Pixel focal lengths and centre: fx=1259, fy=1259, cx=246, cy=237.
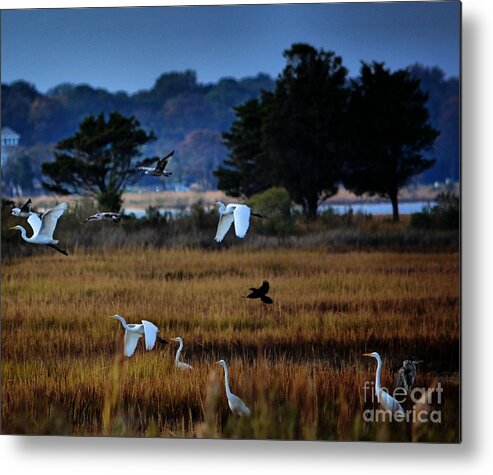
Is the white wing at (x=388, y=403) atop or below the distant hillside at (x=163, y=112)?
below

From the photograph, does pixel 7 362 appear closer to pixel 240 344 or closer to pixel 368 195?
pixel 240 344

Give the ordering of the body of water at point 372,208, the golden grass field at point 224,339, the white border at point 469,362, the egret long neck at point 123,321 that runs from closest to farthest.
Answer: the white border at point 469,362, the golden grass field at point 224,339, the body of water at point 372,208, the egret long neck at point 123,321

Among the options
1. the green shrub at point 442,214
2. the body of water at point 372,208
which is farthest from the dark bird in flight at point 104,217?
the green shrub at point 442,214

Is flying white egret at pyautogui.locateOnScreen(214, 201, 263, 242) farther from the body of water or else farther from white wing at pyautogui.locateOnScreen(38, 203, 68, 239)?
white wing at pyautogui.locateOnScreen(38, 203, 68, 239)

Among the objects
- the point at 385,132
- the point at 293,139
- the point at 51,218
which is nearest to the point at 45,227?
the point at 51,218

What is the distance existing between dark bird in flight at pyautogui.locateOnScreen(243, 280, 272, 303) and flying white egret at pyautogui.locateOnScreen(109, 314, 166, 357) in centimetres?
52

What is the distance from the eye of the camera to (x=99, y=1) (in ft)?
21.7

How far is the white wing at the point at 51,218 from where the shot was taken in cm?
667

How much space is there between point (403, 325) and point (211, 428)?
1.11m

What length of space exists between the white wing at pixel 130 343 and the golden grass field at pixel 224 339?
47 mm

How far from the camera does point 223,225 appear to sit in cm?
660

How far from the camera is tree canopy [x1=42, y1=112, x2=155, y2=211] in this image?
6.73 meters

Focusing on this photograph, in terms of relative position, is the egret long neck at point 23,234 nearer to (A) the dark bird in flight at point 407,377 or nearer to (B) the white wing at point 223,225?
(B) the white wing at point 223,225

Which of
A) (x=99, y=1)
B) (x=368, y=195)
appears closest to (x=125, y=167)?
(x=99, y=1)
